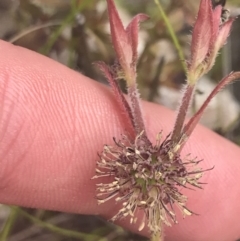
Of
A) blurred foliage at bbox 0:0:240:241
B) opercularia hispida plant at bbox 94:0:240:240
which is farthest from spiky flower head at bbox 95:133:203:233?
blurred foliage at bbox 0:0:240:241

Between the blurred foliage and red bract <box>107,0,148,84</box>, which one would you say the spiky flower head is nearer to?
red bract <box>107,0,148,84</box>

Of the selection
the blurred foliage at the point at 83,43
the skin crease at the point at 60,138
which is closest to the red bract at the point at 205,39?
the skin crease at the point at 60,138

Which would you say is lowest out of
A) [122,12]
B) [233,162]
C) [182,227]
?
[182,227]

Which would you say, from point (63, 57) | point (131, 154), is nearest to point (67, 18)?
point (63, 57)

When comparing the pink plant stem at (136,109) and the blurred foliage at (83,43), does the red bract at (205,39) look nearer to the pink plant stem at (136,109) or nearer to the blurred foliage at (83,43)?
the pink plant stem at (136,109)

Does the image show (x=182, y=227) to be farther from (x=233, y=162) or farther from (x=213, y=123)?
(x=213, y=123)
